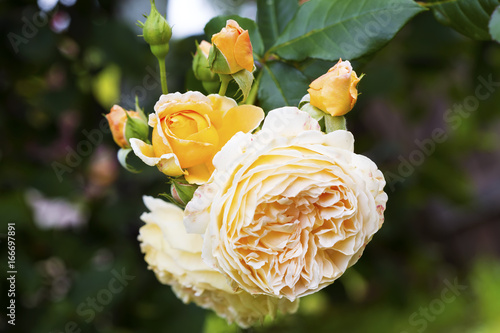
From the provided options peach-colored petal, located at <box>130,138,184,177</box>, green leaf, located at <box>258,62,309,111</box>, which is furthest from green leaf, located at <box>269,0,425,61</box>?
peach-colored petal, located at <box>130,138,184,177</box>

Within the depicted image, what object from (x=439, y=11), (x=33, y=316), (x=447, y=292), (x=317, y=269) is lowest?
(x=447, y=292)

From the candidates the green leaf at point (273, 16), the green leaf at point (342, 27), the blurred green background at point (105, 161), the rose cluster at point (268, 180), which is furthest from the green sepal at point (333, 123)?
the blurred green background at point (105, 161)

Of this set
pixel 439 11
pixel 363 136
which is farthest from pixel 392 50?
pixel 439 11

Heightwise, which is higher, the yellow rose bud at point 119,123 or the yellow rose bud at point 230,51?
the yellow rose bud at point 230,51

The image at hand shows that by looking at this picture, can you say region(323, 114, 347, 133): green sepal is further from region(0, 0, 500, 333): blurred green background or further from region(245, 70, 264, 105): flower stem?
region(0, 0, 500, 333): blurred green background

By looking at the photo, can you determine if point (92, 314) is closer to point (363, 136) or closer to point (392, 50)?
point (363, 136)

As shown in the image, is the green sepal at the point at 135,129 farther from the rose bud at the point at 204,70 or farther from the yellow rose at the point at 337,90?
the yellow rose at the point at 337,90
